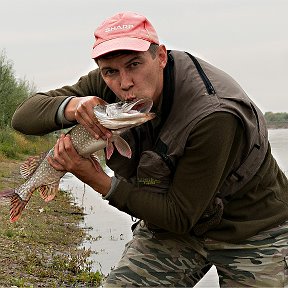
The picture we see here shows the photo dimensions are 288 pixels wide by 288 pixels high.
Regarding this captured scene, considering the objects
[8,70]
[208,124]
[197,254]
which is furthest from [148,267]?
[8,70]

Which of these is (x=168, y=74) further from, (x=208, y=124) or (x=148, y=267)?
(x=148, y=267)

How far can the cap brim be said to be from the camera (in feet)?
13.1

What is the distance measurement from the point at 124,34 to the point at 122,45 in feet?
0.50

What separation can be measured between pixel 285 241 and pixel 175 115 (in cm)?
133

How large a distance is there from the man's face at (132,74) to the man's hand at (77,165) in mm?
514

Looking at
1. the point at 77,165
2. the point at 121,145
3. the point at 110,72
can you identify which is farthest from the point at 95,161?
the point at 110,72

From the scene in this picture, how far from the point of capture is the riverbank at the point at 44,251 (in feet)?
29.3

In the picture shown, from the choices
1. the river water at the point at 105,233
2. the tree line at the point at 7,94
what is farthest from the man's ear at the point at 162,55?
the tree line at the point at 7,94

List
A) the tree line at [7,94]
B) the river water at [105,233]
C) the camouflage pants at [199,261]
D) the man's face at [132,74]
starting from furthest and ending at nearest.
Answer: the tree line at [7,94]
the river water at [105,233]
the camouflage pants at [199,261]
the man's face at [132,74]

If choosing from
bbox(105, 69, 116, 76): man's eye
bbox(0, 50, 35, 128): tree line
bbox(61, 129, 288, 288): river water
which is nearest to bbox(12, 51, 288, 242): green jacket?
bbox(105, 69, 116, 76): man's eye

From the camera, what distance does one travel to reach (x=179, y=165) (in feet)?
14.1

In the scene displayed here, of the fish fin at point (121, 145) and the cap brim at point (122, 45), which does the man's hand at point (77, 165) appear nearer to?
the fish fin at point (121, 145)

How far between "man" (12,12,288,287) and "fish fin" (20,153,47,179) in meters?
0.21

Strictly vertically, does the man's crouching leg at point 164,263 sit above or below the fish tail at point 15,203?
below
